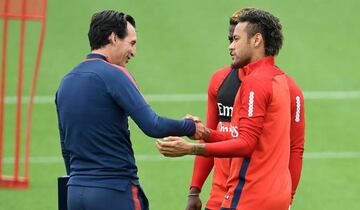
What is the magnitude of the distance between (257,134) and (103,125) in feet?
3.19

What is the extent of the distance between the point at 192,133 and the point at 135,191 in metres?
0.53

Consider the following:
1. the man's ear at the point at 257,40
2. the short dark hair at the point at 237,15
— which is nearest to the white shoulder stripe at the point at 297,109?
the man's ear at the point at 257,40

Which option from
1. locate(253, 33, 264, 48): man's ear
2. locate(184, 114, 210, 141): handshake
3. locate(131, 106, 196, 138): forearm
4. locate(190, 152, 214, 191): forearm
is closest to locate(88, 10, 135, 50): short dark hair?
locate(131, 106, 196, 138): forearm

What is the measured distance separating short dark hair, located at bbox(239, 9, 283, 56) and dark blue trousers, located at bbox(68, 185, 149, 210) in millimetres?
1249

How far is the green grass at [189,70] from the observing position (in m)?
13.2

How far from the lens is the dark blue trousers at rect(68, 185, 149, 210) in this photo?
22.6 feet

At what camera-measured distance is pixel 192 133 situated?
23.5 ft

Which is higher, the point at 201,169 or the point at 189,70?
the point at 201,169

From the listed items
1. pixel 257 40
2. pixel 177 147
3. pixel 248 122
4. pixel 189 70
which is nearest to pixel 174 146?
pixel 177 147

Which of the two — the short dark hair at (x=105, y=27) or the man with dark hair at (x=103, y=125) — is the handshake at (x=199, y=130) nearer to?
the man with dark hair at (x=103, y=125)

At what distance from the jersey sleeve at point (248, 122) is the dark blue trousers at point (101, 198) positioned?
622 mm

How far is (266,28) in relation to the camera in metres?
7.03

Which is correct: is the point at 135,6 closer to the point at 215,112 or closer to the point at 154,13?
the point at 154,13

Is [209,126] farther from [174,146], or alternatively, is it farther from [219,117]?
[174,146]
